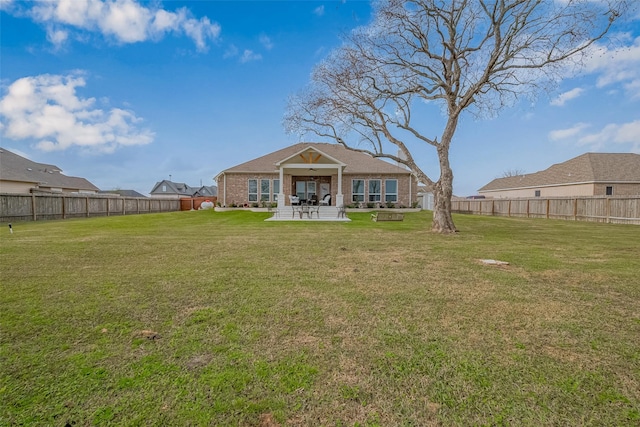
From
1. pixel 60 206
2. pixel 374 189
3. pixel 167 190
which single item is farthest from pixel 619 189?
pixel 167 190

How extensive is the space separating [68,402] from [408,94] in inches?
588

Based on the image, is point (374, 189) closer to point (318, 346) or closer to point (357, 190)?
point (357, 190)

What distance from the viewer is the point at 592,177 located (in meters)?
28.8

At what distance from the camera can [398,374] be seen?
8.33 feet

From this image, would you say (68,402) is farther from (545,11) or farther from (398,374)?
(545,11)

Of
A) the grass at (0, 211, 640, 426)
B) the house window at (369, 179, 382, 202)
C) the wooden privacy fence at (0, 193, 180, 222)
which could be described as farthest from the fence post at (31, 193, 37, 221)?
the house window at (369, 179, 382, 202)

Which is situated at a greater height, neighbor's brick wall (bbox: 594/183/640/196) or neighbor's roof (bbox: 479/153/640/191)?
neighbor's roof (bbox: 479/153/640/191)

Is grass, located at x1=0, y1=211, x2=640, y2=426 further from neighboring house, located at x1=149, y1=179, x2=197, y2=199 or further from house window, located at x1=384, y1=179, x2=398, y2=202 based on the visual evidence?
neighboring house, located at x1=149, y1=179, x2=197, y2=199

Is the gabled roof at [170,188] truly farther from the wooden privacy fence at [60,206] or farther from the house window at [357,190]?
the house window at [357,190]

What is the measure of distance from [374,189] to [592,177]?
20677mm

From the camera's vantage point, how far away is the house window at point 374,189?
2633cm

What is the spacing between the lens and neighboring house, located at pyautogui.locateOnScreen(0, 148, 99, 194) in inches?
977

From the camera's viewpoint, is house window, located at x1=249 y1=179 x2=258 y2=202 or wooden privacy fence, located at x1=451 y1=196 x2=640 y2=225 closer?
wooden privacy fence, located at x1=451 y1=196 x2=640 y2=225

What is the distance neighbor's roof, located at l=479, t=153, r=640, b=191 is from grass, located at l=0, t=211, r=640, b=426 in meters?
30.7
